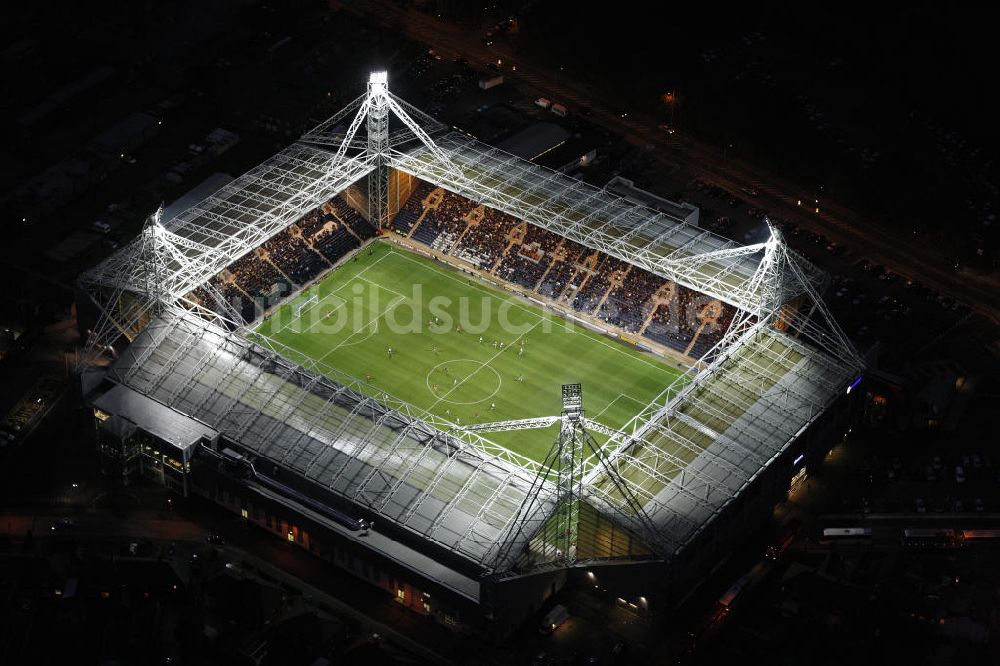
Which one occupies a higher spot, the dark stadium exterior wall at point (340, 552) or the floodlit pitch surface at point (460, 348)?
the floodlit pitch surface at point (460, 348)

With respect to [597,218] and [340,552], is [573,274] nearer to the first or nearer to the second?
[597,218]

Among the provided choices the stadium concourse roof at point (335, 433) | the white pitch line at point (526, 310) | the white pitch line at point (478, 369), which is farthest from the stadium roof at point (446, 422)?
the white pitch line at point (526, 310)

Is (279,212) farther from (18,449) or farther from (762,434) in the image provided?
(762,434)

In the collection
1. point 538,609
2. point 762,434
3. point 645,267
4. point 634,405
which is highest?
point 645,267

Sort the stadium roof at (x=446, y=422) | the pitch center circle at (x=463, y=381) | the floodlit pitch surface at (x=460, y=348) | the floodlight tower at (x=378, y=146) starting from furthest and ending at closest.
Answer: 1. the floodlight tower at (x=378, y=146)
2. the pitch center circle at (x=463, y=381)
3. the floodlit pitch surface at (x=460, y=348)
4. the stadium roof at (x=446, y=422)

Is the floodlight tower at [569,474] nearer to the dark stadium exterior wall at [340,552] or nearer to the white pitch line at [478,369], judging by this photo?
the dark stadium exterior wall at [340,552]

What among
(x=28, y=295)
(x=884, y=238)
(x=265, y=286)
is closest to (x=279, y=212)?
(x=265, y=286)
